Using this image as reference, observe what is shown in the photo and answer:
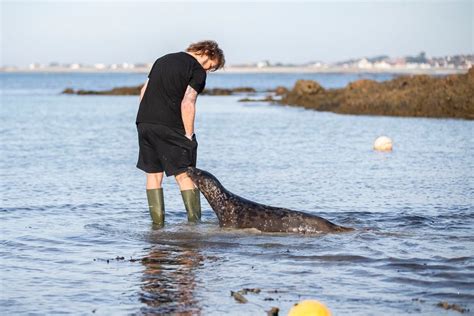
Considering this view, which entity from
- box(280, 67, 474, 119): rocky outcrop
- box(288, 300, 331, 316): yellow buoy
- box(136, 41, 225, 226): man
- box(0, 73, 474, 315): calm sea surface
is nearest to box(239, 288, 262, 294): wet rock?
box(0, 73, 474, 315): calm sea surface

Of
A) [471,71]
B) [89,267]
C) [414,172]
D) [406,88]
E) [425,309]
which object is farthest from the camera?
[406,88]

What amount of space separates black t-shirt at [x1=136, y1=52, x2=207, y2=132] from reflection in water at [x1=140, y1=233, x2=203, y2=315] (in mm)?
1430

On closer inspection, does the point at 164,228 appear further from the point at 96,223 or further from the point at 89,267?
the point at 89,267

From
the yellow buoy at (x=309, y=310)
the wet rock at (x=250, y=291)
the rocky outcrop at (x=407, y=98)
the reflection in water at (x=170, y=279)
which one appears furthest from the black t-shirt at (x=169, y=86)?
the rocky outcrop at (x=407, y=98)

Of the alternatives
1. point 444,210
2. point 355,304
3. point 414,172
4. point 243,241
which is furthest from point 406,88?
point 355,304

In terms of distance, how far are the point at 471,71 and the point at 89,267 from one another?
90.2ft

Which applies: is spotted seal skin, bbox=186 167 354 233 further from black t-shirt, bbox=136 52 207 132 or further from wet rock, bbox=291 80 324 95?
wet rock, bbox=291 80 324 95

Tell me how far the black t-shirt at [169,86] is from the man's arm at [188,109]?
55 mm

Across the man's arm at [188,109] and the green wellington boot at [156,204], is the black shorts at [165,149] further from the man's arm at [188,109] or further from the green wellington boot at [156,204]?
the green wellington boot at [156,204]

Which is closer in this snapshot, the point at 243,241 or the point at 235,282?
the point at 235,282

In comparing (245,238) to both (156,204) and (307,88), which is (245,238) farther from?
(307,88)

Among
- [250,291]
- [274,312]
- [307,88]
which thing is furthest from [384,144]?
[307,88]

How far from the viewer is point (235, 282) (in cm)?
729

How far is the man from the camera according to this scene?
9.41 meters
